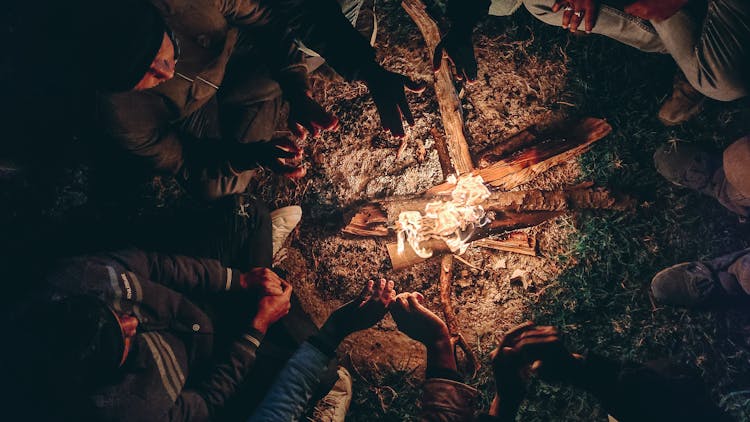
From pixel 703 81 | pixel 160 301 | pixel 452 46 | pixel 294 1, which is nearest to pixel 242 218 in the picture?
pixel 160 301

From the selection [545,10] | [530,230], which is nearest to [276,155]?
[530,230]

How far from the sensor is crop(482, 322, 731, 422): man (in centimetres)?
271

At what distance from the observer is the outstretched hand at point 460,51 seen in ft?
12.0

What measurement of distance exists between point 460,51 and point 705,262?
9.80ft

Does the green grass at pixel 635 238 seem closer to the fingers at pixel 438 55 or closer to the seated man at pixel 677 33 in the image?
the seated man at pixel 677 33

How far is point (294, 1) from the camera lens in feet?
12.5

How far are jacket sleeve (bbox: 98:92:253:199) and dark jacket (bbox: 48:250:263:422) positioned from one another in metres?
0.83

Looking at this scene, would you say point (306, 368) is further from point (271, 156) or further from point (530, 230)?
point (530, 230)

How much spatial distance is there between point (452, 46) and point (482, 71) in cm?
76

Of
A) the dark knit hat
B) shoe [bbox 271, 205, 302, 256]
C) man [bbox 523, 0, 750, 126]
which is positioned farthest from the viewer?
shoe [bbox 271, 205, 302, 256]

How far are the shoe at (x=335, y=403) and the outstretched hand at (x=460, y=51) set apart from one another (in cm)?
336

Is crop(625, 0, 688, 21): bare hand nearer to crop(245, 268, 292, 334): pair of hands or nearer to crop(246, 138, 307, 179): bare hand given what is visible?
crop(246, 138, 307, 179): bare hand

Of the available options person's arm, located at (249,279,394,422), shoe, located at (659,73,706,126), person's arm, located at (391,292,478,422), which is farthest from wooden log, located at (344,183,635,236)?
person's arm, located at (249,279,394,422)

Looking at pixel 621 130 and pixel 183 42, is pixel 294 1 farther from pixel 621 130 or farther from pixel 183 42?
pixel 621 130
